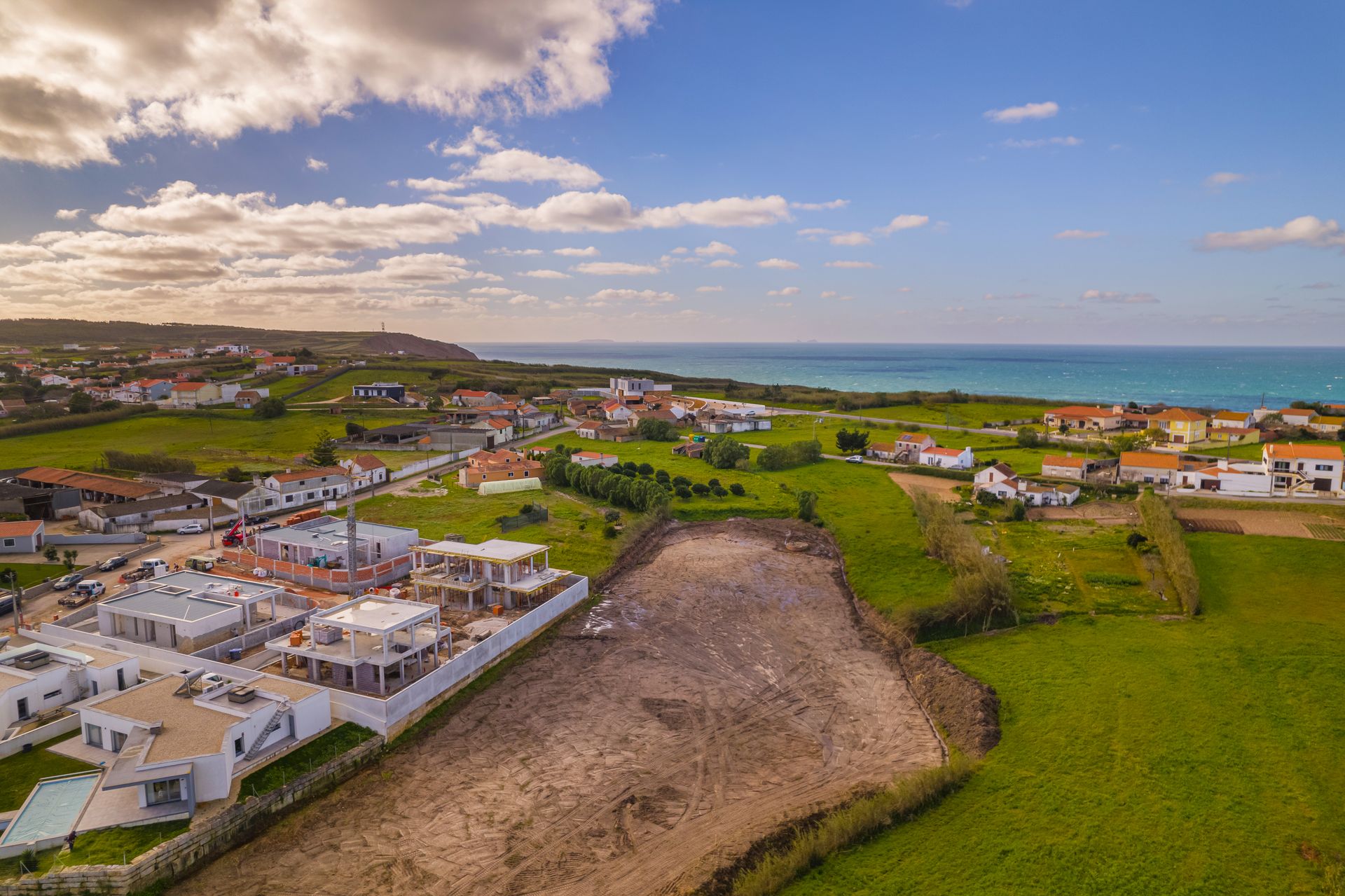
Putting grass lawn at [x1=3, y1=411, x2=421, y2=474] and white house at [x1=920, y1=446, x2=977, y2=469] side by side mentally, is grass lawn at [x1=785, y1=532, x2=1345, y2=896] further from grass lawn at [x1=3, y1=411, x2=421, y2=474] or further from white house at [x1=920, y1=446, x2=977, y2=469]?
grass lawn at [x1=3, y1=411, x2=421, y2=474]

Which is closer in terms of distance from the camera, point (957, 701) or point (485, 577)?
Result: point (957, 701)

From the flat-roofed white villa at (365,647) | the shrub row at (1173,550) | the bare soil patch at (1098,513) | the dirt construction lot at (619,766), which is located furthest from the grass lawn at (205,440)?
the shrub row at (1173,550)

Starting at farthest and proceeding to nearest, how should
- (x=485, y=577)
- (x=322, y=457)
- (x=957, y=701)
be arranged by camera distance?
(x=322, y=457), (x=485, y=577), (x=957, y=701)

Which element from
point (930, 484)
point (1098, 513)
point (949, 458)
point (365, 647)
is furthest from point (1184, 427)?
point (365, 647)

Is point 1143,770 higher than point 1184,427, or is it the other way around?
point 1184,427

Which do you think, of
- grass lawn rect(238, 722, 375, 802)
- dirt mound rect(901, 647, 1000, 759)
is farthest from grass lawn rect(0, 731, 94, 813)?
dirt mound rect(901, 647, 1000, 759)

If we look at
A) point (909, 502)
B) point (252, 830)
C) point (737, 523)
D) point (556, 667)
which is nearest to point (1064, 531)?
point (909, 502)

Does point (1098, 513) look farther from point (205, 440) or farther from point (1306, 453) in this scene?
point (205, 440)
